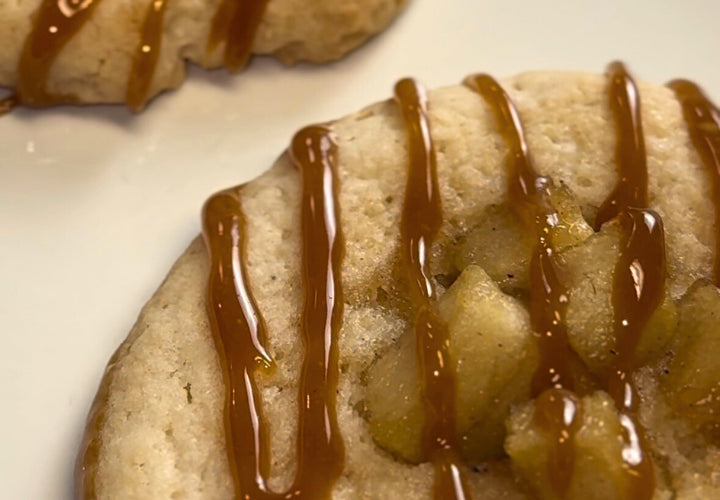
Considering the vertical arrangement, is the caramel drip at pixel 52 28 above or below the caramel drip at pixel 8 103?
above

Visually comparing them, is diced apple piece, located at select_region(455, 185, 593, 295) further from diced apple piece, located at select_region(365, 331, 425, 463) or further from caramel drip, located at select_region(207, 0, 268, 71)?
caramel drip, located at select_region(207, 0, 268, 71)

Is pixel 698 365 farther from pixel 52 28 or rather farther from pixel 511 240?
pixel 52 28

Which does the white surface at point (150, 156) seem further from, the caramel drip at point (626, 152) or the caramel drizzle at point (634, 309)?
the caramel drizzle at point (634, 309)

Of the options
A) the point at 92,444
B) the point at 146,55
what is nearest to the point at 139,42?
the point at 146,55

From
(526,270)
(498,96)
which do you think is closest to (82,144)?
(498,96)

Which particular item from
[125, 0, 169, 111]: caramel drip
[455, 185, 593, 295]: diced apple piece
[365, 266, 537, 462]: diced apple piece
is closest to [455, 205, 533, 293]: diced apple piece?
[455, 185, 593, 295]: diced apple piece

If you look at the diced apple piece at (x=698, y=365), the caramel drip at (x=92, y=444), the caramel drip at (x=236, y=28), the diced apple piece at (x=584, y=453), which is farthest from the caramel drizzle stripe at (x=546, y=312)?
the caramel drip at (x=92, y=444)

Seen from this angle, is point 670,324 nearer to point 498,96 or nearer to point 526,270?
point 526,270
